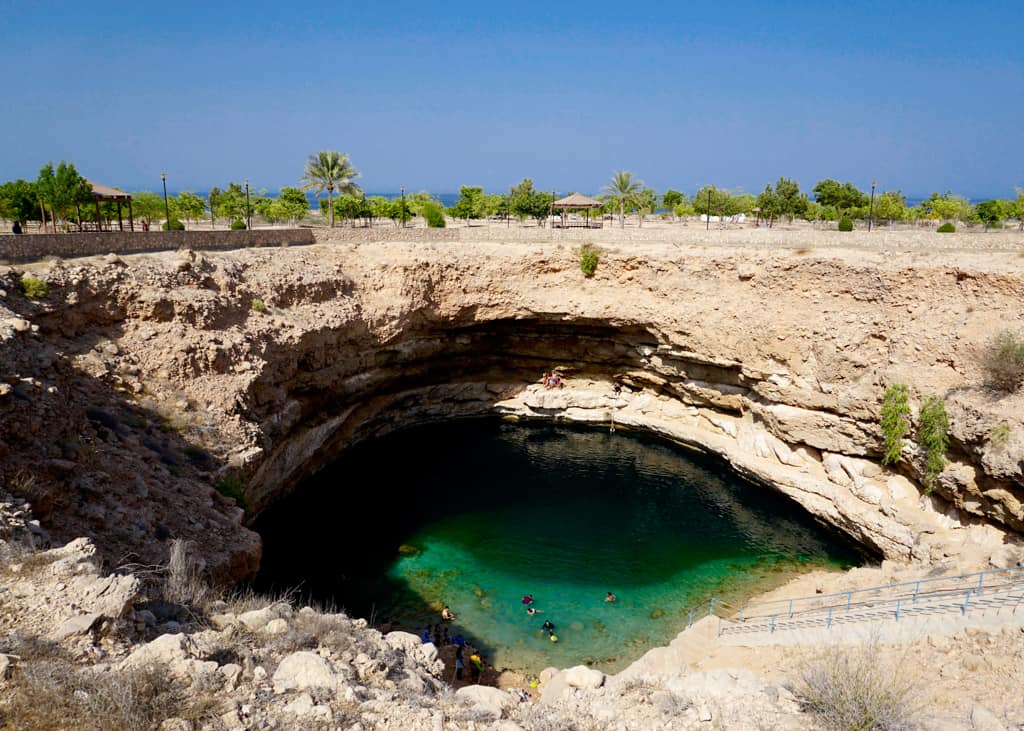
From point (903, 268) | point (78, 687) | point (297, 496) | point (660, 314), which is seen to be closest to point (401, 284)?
point (297, 496)

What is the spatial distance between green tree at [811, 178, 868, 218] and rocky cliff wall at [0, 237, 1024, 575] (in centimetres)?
3713

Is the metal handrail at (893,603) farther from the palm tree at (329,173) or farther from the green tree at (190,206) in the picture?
the green tree at (190,206)

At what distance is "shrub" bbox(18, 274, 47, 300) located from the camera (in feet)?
62.8

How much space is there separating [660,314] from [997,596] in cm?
1923

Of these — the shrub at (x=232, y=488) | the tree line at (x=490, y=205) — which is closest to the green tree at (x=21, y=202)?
the tree line at (x=490, y=205)

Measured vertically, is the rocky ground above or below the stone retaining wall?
below

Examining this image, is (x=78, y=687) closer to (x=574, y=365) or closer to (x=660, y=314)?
(x=660, y=314)

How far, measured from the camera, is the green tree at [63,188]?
29203 millimetres

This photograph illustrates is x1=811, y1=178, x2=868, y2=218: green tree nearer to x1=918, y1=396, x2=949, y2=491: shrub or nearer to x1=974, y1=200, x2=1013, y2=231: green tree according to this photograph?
x1=974, y1=200, x2=1013, y2=231: green tree

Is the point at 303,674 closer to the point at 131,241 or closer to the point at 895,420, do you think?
the point at 131,241

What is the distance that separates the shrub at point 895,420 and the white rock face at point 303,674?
2344 cm

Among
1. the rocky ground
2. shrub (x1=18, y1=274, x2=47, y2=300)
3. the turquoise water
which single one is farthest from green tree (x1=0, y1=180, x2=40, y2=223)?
the turquoise water

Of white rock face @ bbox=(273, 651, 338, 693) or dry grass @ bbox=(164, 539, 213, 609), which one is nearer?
white rock face @ bbox=(273, 651, 338, 693)

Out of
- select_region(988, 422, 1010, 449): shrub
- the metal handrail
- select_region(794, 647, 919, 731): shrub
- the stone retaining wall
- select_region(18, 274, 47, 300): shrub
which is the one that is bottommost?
the metal handrail
